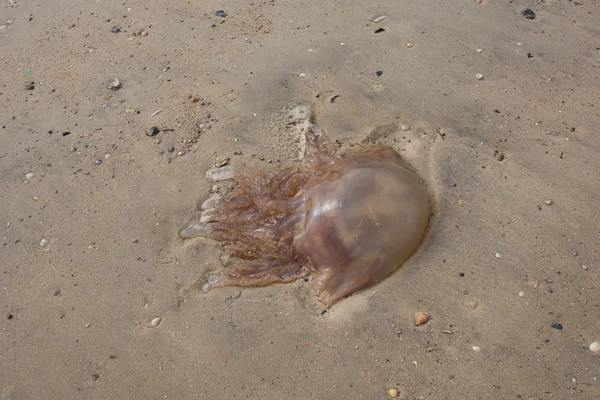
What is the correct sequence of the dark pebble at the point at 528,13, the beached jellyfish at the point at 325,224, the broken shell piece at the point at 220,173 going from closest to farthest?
the beached jellyfish at the point at 325,224
the broken shell piece at the point at 220,173
the dark pebble at the point at 528,13

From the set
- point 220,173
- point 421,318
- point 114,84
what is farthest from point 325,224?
point 114,84

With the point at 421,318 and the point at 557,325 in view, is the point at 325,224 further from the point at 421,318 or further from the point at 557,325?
the point at 557,325

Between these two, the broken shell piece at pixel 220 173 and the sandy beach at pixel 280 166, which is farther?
the broken shell piece at pixel 220 173

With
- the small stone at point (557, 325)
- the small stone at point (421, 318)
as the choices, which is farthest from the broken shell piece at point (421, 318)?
the small stone at point (557, 325)

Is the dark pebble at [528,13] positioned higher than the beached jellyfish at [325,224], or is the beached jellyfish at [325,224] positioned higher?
the dark pebble at [528,13]

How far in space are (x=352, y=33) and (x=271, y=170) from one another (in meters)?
1.77

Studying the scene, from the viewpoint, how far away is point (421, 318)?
304cm

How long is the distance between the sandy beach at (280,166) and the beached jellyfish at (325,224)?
107 mm

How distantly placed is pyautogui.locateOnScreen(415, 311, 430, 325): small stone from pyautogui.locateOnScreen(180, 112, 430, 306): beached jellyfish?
0.31 meters

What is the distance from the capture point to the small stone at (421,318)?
303 cm

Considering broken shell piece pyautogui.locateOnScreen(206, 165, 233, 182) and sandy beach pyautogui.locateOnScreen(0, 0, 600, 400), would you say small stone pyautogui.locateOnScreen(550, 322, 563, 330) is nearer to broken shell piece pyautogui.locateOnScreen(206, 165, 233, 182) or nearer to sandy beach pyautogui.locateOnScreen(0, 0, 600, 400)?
sandy beach pyautogui.locateOnScreen(0, 0, 600, 400)

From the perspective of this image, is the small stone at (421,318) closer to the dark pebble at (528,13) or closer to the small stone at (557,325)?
the small stone at (557,325)

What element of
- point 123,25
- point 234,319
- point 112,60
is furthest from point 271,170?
point 123,25

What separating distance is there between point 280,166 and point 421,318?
1.48 meters
